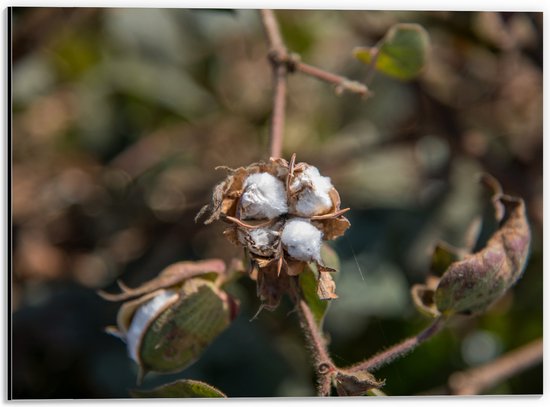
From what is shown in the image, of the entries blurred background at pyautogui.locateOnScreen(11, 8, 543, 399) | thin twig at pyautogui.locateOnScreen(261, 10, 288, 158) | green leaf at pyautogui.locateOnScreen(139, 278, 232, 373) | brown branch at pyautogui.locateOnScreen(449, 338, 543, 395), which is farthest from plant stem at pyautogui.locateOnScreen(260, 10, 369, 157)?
brown branch at pyautogui.locateOnScreen(449, 338, 543, 395)

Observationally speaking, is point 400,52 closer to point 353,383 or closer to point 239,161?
point 239,161

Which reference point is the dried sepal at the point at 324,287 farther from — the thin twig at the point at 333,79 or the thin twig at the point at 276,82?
the thin twig at the point at 333,79

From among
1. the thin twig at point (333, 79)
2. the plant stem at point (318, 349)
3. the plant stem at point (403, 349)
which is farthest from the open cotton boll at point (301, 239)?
the thin twig at point (333, 79)

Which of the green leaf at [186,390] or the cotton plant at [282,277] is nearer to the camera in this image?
the cotton plant at [282,277]

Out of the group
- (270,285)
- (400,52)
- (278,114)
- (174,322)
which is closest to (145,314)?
(174,322)

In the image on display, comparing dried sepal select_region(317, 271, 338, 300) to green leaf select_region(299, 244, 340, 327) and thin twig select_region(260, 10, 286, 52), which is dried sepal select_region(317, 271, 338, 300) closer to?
green leaf select_region(299, 244, 340, 327)

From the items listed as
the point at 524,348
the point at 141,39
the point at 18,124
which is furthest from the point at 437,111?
the point at 18,124

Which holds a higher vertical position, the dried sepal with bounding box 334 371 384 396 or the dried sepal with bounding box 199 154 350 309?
the dried sepal with bounding box 199 154 350 309
